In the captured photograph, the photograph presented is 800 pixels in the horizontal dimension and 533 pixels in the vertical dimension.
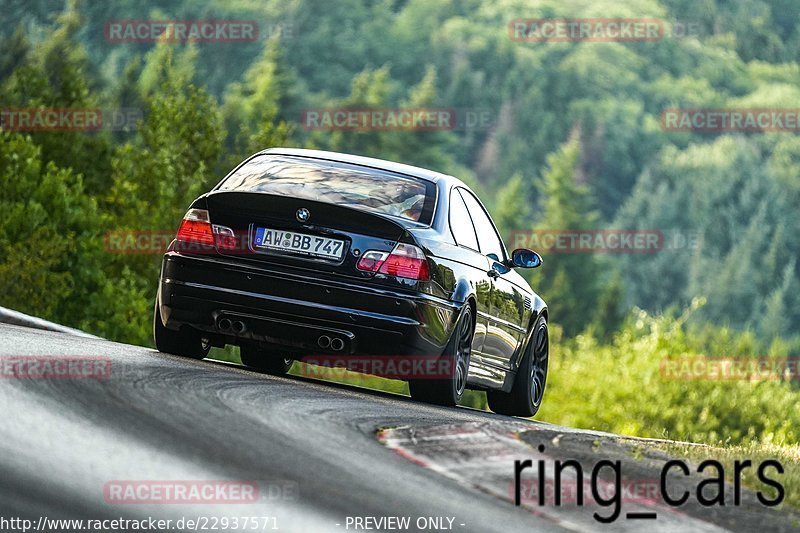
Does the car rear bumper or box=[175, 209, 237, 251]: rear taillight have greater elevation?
box=[175, 209, 237, 251]: rear taillight

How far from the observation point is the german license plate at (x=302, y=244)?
9.55 metres

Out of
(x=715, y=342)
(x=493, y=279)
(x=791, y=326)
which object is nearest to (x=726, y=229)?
(x=791, y=326)

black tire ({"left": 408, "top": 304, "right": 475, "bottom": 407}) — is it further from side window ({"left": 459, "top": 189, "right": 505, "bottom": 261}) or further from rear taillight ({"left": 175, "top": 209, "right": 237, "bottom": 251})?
rear taillight ({"left": 175, "top": 209, "right": 237, "bottom": 251})

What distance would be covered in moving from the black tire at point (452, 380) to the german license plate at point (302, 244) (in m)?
1.04

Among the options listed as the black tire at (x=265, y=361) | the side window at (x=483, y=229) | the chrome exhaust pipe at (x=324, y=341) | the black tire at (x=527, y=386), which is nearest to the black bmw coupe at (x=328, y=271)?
the chrome exhaust pipe at (x=324, y=341)

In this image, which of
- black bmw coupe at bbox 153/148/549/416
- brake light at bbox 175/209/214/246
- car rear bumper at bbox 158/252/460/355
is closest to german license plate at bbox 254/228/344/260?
black bmw coupe at bbox 153/148/549/416

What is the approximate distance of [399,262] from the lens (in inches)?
377

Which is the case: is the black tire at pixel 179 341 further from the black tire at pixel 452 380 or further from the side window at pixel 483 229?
the side window at pixel 483 229

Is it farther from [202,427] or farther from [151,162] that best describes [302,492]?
[151,162]

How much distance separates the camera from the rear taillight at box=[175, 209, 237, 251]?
31.9ft

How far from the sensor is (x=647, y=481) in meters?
6.50

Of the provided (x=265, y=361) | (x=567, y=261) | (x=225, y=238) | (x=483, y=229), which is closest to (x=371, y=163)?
(x=483, y=229)

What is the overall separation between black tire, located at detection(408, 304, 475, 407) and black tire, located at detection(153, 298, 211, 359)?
1.61 meters

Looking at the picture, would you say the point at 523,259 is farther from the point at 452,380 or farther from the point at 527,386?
the point at 452,380
